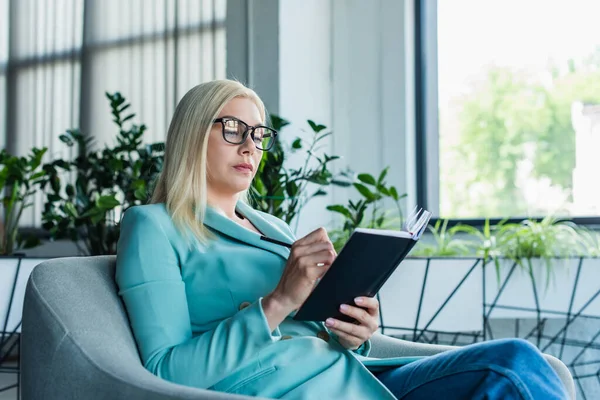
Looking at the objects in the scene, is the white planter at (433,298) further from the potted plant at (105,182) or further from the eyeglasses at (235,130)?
the potted plant at (105,182)

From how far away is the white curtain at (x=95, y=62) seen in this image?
407cm

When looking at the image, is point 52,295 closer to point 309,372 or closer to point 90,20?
point 309,372

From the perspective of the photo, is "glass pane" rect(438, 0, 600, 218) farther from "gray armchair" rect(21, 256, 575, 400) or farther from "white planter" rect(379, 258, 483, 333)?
"gray armchair" rect(21, 256, 575, 400)

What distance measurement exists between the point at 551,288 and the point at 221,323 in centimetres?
179

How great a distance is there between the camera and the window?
11.2 ft

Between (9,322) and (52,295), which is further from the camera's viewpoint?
(9,322)

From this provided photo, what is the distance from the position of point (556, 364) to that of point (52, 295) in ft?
3.24

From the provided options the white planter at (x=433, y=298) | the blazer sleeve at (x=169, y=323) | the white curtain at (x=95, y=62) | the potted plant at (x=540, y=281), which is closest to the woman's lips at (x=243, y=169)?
the blazer sleeve at (x=169, y=323)

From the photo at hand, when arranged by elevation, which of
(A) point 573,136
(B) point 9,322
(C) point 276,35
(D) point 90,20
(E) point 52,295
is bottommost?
(B) point 9,322

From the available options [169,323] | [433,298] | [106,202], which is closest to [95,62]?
[106,202]

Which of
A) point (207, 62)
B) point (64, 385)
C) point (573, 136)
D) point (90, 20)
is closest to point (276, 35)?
point (207, 62)

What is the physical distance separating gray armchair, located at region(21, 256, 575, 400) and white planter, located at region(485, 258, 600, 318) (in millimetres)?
1772

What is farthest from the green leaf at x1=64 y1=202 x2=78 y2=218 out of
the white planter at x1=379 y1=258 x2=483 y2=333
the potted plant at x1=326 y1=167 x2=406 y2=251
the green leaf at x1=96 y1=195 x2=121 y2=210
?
the white planter at x1=379 y1=258 x2=483 y2=333

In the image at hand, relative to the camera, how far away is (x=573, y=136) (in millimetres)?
3412
